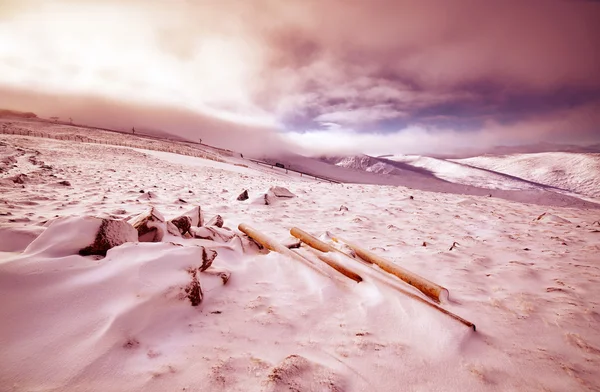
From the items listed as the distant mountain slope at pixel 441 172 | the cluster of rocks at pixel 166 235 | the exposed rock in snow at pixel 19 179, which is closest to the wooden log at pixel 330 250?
the cluster of rocks at pixel 166 235

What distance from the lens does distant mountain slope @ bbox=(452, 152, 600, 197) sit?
55000mm

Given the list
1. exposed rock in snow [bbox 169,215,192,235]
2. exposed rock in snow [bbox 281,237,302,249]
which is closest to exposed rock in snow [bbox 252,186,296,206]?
exposed rock in snow [bbox 281,237,302,249]

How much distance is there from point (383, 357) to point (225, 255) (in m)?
1.94

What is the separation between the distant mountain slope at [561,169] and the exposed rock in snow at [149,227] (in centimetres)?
8103

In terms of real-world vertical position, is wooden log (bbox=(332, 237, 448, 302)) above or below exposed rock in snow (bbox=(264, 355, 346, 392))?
above

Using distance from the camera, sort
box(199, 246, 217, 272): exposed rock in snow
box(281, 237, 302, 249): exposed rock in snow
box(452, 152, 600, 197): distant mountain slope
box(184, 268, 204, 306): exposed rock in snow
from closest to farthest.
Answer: box(184, 268, 204, 306): exposed rock in snow < box(199, 246, 217, 272): exposed rock in snow < box(281, 237, 302, 249): exposed rock in snow < box(452, 152, 600, 197): distant mountain slope

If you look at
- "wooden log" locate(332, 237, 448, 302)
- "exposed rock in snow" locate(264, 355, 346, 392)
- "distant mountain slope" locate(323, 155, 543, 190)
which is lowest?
"exposed rock in snow" locate(264, 355, 346, 392)

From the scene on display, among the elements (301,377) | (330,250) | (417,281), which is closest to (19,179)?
(330,250)

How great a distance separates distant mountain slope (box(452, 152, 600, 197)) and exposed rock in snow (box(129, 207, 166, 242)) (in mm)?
81029

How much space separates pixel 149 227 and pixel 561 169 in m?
95.4

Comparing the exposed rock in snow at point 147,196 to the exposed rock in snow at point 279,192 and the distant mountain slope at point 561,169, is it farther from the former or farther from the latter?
the distant mountain slope at point 561,169

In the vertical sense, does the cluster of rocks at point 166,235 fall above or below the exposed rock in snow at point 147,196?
above

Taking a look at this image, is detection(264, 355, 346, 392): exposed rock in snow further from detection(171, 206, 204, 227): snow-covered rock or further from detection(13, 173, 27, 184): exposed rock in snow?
detection(13, 173, 27, 184): exposed rock in snow

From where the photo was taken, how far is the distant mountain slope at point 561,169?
55000mm
